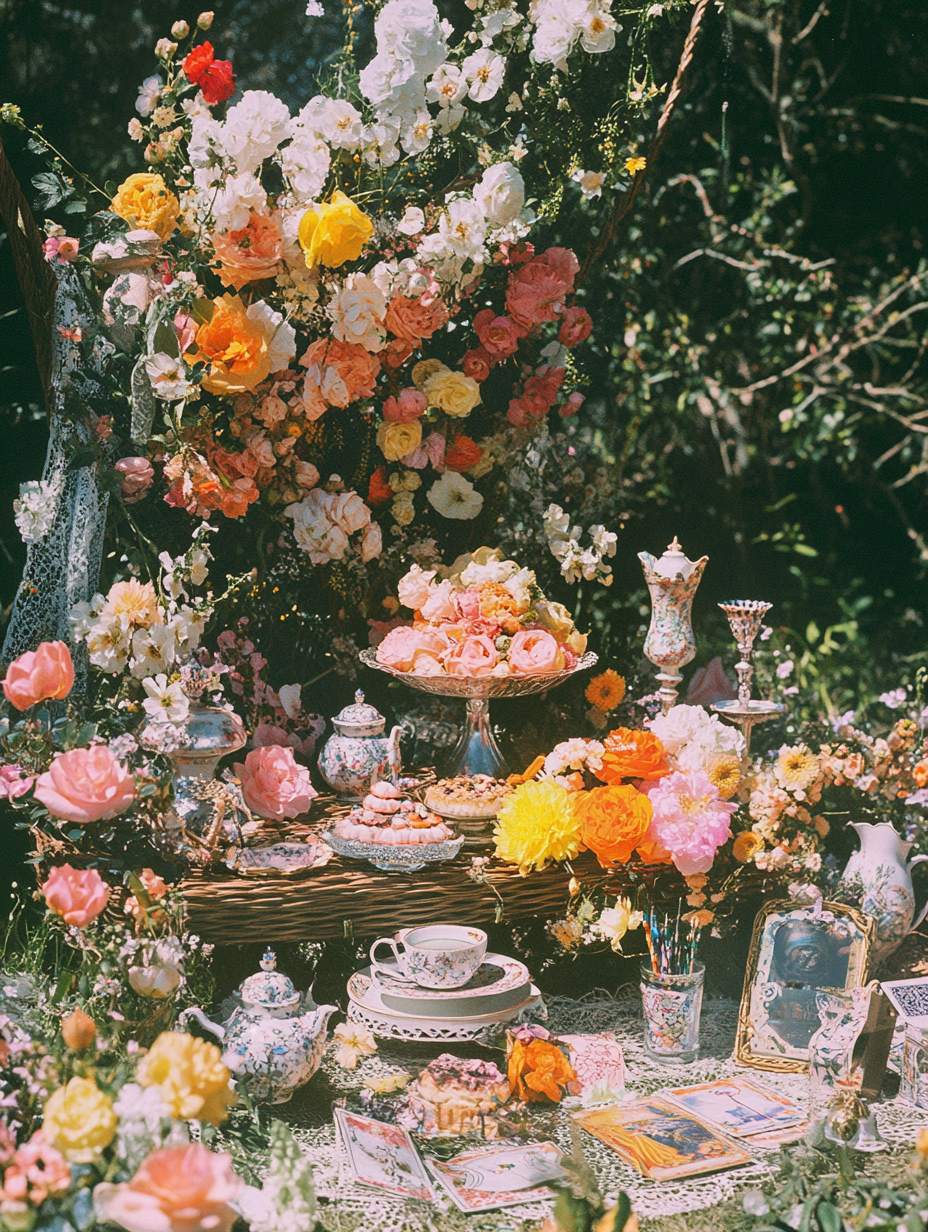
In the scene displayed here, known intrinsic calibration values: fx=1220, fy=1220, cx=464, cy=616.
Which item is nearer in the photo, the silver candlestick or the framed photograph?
the framed photograph

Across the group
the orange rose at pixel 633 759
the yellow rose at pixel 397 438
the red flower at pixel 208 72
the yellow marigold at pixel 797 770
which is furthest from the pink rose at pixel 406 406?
the yellow marigold at pixel 797 770

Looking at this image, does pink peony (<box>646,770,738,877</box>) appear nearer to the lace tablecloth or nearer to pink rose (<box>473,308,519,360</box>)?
the lace tablecloth

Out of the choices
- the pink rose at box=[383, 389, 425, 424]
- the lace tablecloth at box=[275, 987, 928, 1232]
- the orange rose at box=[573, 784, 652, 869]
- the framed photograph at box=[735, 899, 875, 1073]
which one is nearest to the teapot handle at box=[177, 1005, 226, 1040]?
the lace tablecloth at box=[275, 987, 928, 1232]

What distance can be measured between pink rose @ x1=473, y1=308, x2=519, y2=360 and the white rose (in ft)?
0.89

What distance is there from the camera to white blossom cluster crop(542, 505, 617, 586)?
2.59m

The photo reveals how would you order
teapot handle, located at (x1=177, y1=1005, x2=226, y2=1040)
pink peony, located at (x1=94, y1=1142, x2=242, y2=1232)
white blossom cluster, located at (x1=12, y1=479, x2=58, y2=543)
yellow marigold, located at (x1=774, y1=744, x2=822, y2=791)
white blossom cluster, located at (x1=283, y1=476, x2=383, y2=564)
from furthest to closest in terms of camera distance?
white blossom cluster, located at (x1=283, y1=476, x2=383, y2=564) → yellow marigold, located at (x1=774, y1=744, x2=822, y2=791) → white blossom cluster, located at (x1=12, y1=479, x2=58, y2=543) → teapot handle, located at (x1=177, y1=1005, x2=226, y2=1040) → pink peony, located at (x1=94, y1=1142, x2=242, y2=1232)

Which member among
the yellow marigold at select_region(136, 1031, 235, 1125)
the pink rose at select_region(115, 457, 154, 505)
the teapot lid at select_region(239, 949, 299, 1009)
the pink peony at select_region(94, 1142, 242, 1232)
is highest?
the pink rose at select_region(115, 457, 154, 505)

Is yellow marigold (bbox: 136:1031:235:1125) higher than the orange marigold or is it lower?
higher

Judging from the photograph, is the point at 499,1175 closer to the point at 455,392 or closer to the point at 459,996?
the point at 459,996

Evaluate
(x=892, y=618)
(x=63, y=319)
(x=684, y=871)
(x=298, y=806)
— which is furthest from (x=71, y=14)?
(x=892, y=618)

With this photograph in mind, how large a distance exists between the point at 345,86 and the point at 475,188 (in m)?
0.31

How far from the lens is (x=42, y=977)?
2055 millimetres

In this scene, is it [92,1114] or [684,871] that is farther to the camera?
[684,871]

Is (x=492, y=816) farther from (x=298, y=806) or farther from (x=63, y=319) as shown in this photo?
(x=63, y=319)
